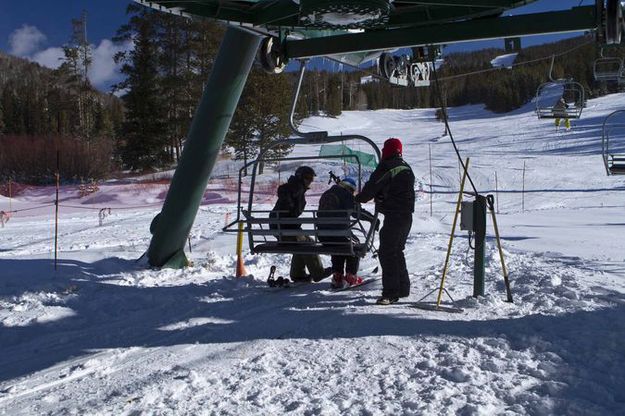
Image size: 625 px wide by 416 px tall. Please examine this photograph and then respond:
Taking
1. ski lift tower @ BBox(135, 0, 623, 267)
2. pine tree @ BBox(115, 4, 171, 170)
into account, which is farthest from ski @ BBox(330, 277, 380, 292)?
pine tree @ BBox(115, 4, 171, 170)

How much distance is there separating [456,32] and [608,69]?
333 cm

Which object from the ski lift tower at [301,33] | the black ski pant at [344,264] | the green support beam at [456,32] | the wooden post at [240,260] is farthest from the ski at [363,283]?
the green support beam at [456,32]

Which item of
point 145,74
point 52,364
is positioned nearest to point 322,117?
point 145,74

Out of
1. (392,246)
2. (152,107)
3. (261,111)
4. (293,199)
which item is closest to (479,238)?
(392,246)

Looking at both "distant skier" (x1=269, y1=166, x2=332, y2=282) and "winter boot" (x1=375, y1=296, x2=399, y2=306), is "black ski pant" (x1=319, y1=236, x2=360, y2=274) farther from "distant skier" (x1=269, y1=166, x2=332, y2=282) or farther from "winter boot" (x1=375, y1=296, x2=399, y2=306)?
"winter boot" (x1=375, y1=296, x2=399, y2=306)

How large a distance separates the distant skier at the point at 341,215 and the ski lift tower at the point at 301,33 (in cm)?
183

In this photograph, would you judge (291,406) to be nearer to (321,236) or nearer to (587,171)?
(321,236)

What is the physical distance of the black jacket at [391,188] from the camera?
20.5 feet

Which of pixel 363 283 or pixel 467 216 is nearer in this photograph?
pixel 467 216

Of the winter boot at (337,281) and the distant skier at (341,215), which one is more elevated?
the distant skier at (341,215)

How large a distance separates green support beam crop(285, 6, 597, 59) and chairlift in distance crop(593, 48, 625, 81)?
7.08ft

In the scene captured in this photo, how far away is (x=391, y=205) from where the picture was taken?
6.30m

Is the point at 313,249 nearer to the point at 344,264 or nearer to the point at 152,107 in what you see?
the point at 344,264

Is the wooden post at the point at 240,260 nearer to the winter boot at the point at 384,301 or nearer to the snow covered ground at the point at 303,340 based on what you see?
the snow covered ground at the point at 303,340
